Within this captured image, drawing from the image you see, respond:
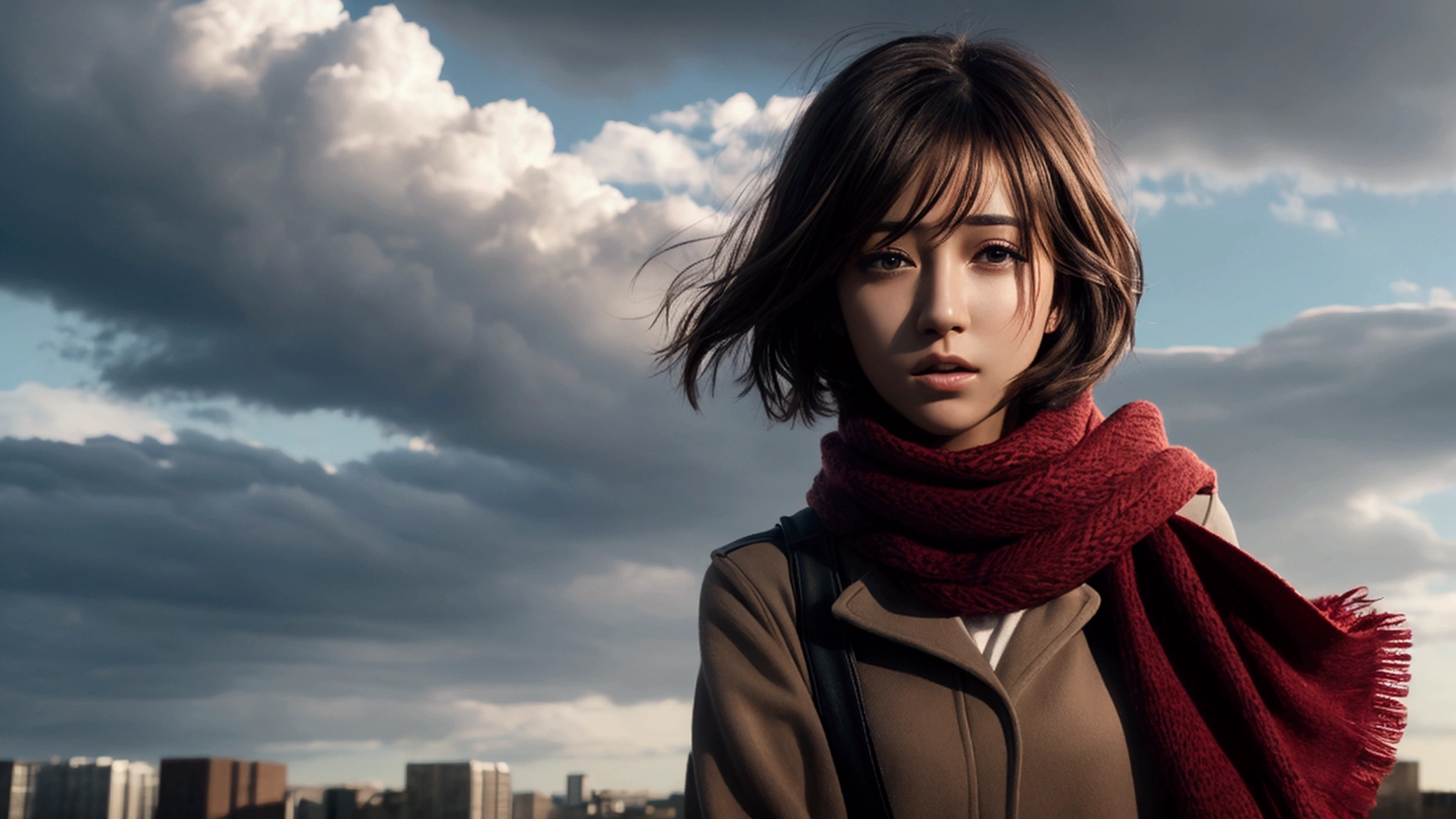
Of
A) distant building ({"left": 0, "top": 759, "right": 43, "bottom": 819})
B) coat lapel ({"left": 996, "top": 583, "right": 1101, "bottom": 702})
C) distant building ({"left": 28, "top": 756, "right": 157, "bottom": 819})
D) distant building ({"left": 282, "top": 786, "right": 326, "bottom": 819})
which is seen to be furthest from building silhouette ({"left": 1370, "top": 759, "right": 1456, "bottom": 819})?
distant building ({"left": 0, "top": 759, "right": 43, "bottom": 819})

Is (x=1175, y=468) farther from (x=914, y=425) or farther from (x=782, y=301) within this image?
(x=782, y=301)

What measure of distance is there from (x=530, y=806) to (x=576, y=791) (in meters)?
1.40

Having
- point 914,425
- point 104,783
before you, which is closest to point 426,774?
point 104,783

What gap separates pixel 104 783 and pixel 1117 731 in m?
7.78

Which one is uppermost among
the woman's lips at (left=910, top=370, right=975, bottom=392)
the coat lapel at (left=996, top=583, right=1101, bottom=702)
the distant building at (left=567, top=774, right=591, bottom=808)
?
the woman's lips at (left=910, top=370, right=975, bottom=392)

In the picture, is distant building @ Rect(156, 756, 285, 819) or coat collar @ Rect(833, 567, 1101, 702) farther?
distant building @ Rect(156, 756, 285, 819)

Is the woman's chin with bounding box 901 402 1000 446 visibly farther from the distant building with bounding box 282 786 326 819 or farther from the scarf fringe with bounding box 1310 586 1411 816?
the distant building with bounding box 282 786 326 819

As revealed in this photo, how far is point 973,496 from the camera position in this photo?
2.12 metres

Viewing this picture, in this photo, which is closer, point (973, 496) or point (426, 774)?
point (973, 496)

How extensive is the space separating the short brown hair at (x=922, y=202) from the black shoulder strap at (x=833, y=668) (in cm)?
32

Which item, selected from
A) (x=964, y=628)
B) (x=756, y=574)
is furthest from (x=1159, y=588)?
(x=756, y=574)

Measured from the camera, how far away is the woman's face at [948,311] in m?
2.14

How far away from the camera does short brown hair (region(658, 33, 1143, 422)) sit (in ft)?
7.20

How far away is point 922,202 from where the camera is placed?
2141mm
